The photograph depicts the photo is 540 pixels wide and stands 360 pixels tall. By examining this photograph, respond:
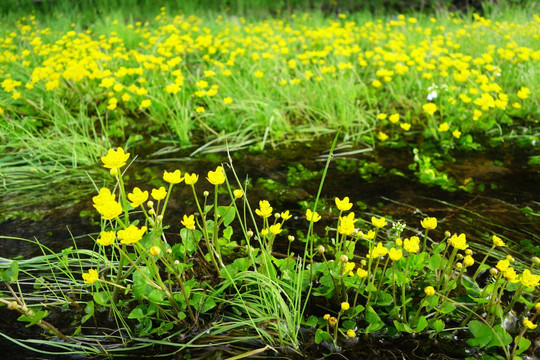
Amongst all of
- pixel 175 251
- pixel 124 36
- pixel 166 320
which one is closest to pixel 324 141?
pixel 175 251

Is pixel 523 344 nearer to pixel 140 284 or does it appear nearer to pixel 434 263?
pixel 434 263

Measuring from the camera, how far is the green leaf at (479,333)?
126 cm

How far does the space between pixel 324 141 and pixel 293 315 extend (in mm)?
1941

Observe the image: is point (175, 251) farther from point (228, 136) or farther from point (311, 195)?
point (228, 136)

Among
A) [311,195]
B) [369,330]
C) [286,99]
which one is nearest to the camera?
[369,330]

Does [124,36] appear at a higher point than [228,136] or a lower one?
higher

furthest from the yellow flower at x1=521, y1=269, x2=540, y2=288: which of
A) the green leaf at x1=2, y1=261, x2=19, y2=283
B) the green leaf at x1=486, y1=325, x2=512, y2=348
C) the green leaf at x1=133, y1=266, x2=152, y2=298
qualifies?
the green leaf at x1=2, y1=261, x2=19, y2=283

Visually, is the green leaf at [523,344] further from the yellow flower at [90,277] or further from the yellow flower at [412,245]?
the yellow flower at [90,277]

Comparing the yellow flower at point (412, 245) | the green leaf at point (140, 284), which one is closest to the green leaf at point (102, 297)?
the green leaf at point (140, 284)

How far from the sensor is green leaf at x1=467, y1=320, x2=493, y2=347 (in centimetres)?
126

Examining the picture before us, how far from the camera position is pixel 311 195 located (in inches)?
90.9

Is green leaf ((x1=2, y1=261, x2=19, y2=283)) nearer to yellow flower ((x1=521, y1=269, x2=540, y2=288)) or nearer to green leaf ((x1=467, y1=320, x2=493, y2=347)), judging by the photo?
green leaf ((x1=467, y1=320, x2=493, y2=347))

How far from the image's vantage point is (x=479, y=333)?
50.0 inches

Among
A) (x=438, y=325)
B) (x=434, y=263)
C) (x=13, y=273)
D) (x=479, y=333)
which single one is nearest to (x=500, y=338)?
(x=479, y=333)
